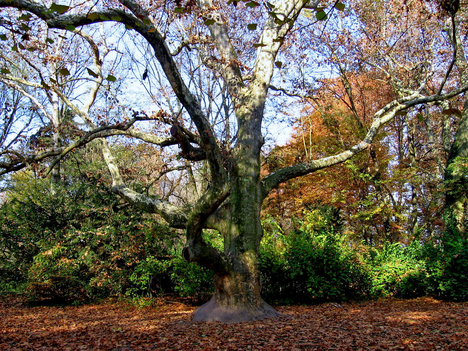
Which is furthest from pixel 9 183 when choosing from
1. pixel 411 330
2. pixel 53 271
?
pixel 411 330

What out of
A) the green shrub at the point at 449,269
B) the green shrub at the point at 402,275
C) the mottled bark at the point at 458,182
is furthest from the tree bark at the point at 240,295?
the mottled bark at the point at 458,182

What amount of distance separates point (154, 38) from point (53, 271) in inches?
268

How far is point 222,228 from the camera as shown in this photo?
6527 mm

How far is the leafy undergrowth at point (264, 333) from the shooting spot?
12.6ft

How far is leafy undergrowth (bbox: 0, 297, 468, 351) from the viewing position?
3836mm

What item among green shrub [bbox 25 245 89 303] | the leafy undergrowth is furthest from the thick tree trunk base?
green shrub [bbox 25 245 89 303]

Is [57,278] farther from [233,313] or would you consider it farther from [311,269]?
[311,269]

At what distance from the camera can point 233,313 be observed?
5.72 meters

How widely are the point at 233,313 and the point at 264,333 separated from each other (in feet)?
4.40

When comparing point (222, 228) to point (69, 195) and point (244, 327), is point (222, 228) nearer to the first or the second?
point (244, 327)

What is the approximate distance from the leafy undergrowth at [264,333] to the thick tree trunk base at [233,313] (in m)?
0.26

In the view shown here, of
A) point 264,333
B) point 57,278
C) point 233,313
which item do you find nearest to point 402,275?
point 233,313

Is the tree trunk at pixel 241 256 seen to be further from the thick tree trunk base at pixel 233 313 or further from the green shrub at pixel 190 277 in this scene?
the green shrub at pixel 190 277

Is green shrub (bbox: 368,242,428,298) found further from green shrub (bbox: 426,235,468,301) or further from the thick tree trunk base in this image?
the thick tree trunk base
